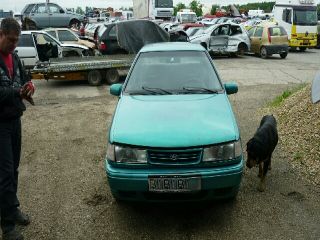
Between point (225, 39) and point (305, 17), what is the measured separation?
6413mm

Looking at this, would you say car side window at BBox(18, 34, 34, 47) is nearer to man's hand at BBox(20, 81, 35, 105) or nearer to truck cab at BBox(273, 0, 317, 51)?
man's hand at BBox(20, 81, 35, 105)

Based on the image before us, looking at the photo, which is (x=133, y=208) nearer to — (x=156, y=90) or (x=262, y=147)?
(x=156, y=90)

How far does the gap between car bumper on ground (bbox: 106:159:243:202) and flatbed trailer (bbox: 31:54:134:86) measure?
8.47 m

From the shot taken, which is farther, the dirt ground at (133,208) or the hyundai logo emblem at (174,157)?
the dirt ground at (133,208)

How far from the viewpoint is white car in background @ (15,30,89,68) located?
45.0 feet

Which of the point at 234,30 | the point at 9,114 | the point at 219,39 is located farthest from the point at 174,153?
the point at 234,30

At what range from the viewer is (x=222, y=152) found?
12.2 ft

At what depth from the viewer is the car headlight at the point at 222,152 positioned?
3.68 meters

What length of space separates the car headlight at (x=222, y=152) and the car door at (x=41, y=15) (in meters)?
23.1

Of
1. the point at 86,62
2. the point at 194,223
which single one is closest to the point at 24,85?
the point at 194,223

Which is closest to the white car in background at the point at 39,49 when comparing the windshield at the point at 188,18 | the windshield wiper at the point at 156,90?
the windshield wiper at the point at 156,90

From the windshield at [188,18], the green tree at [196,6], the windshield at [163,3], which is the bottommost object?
the windshield at [188,18]

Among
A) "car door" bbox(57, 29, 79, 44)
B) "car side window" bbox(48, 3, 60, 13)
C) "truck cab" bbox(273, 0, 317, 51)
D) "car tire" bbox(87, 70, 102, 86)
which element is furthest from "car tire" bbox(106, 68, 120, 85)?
→ "car side window" bbox(48, 3, 60, 13)

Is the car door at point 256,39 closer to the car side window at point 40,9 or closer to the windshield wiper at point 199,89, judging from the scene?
the car side window at point 40,9
